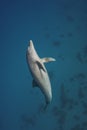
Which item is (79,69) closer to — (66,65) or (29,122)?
(66,65)

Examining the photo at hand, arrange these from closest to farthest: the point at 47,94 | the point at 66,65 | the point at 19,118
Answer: the point at 47,94 → the point at 66,65 → the point at 19,118

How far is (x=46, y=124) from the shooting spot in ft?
30.4

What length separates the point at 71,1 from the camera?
9.11 meters

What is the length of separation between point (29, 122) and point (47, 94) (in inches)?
221

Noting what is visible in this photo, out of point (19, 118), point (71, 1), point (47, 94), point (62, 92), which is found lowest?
point (47, 94)

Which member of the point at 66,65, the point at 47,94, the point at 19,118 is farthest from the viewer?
the point at 19,118

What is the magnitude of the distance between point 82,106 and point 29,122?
193cm

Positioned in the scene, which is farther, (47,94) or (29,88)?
(29,88)

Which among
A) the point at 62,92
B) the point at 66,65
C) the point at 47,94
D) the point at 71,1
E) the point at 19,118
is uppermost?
the point at 71,1

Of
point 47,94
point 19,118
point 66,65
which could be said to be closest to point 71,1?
point 66,65

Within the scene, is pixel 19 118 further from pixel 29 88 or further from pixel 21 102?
pixel 29 88

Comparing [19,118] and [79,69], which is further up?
[79,69]

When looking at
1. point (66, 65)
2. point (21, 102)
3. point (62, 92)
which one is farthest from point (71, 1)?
point (21, 102)

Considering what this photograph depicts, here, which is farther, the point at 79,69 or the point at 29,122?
the point at 29,122
